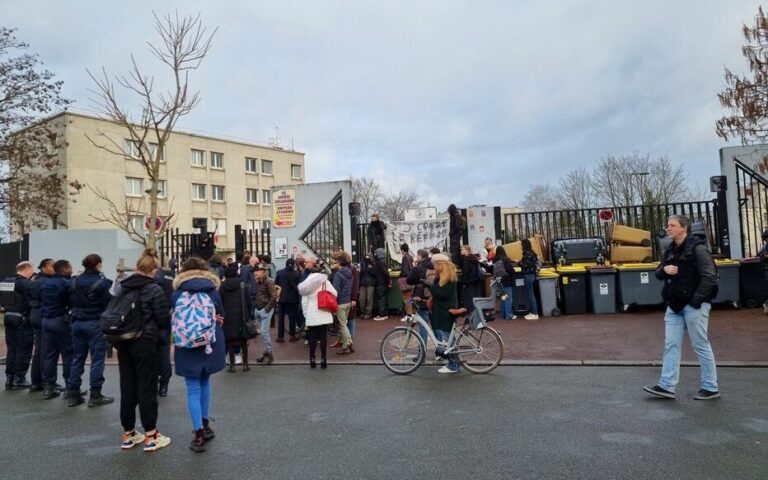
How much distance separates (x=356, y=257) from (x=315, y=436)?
10101mm

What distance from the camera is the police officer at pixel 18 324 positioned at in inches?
298

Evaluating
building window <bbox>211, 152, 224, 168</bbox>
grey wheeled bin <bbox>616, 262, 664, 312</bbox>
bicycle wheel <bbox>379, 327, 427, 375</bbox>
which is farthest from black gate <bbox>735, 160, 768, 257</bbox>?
building window <bbox>211, 152, 224, 168</bbox>

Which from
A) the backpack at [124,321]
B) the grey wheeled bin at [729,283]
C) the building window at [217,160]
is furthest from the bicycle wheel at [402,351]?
the building window at [217,160]

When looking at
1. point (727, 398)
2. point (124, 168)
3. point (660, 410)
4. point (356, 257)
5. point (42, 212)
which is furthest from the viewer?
point (124, 168)

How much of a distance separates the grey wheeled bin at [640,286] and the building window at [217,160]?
129 ft

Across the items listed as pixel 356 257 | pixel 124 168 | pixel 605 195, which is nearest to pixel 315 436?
pixel 356 257

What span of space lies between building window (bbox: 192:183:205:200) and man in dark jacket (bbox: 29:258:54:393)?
37232 mm

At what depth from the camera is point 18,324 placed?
7672mm

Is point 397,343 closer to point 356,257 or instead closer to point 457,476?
point 457,476

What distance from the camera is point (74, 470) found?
4.48 m

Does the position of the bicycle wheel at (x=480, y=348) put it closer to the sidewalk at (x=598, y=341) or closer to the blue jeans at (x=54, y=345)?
the sidewalk at (x=598, y=341)

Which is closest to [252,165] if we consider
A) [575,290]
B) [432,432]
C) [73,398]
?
[575,290]

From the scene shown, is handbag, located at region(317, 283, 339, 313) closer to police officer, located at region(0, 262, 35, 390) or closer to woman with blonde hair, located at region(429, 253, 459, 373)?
woman with blonde hair, located at region(429, 253, 459, 373)

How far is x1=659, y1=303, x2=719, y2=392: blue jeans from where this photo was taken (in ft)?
18.9
